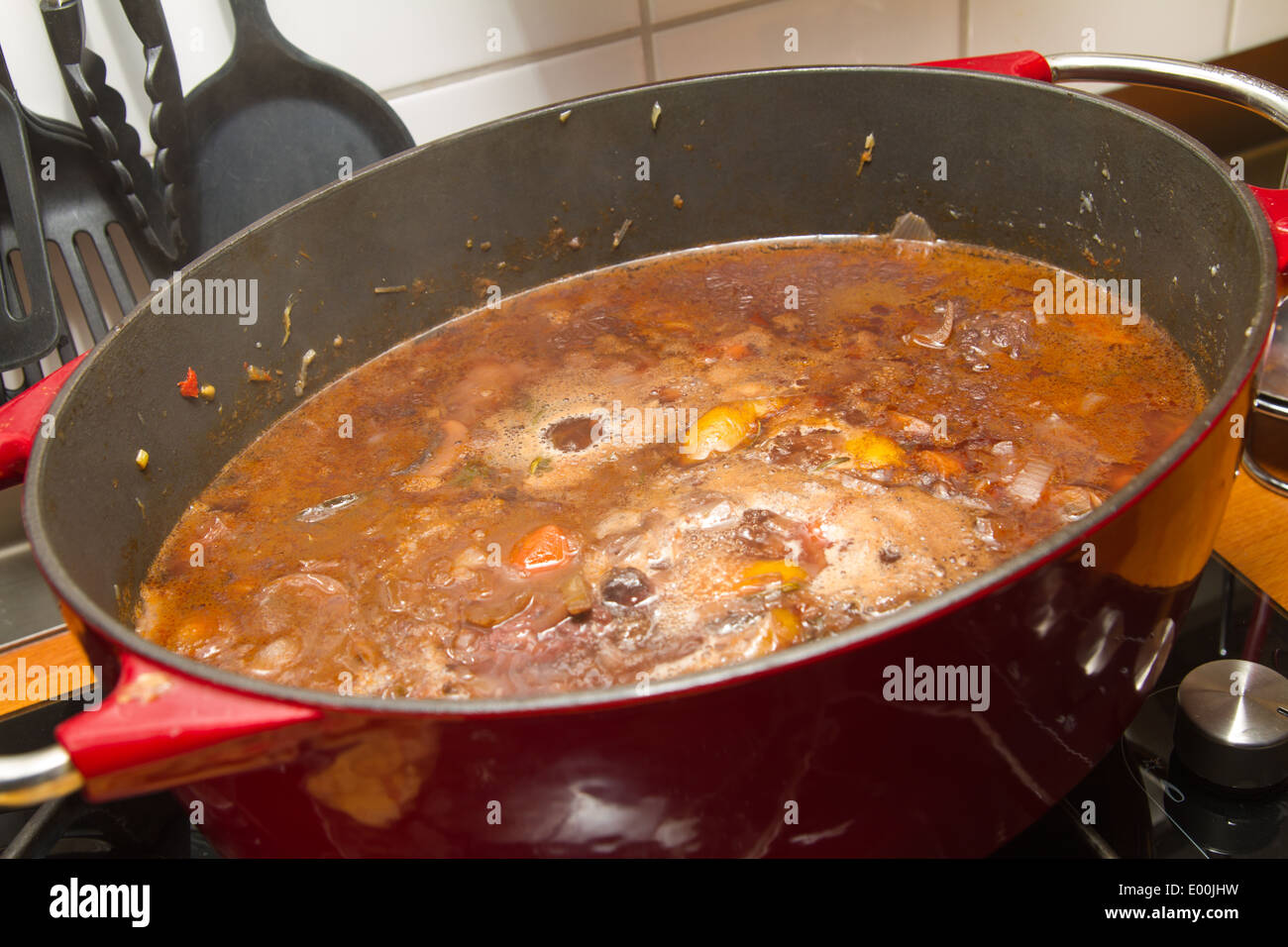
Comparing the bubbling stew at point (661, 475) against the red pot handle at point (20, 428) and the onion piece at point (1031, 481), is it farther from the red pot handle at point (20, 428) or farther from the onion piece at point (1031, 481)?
the red pot handle at point (20, 428)

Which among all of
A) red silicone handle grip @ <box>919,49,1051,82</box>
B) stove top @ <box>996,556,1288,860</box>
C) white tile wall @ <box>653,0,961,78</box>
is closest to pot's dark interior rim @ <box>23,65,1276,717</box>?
stove top @ <box>996,556,1288,860</box>

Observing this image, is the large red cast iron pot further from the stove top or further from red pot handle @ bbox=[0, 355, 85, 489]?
the stove top

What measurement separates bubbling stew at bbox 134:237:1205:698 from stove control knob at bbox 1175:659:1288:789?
0.56 feet

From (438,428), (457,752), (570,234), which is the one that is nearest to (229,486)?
(438,428)

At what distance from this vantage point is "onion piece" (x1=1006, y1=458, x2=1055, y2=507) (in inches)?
34.9

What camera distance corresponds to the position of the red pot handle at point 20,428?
2.68 ft

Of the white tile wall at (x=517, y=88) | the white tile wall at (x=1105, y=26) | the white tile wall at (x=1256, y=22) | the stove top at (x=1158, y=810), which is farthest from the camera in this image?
the white tile wall at (x=1256, y=22)

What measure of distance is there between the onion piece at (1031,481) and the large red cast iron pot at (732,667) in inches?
7.1

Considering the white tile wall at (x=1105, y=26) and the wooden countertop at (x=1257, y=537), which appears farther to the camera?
the white tile wall at (x=1105, y=26)

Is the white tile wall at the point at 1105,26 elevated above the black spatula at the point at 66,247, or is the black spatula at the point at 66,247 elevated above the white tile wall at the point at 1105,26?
the white tile wall at the point at 1105,26

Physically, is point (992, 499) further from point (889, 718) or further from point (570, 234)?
point (570, 234)

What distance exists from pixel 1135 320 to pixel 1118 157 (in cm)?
17

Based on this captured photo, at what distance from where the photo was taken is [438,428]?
109 cm

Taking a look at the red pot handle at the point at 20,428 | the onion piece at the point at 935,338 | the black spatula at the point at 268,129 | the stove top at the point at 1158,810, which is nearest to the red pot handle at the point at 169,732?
the red pot handle at the point at 20,428
